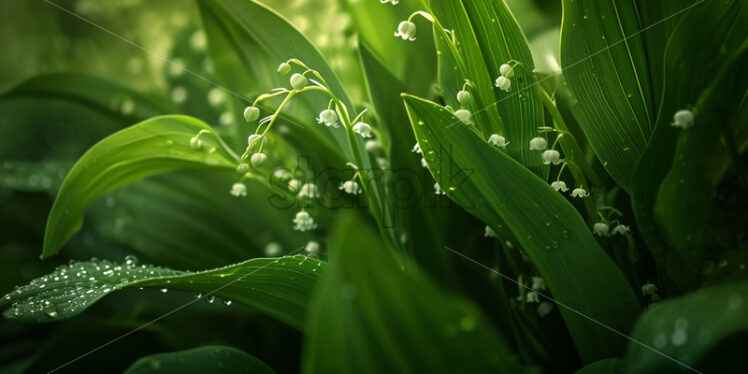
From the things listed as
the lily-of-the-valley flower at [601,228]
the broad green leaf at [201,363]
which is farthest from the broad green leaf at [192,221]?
the lily-of-the-valley flower at [601,228]

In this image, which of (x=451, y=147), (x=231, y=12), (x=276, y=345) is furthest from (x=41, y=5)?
(x=451, y=147)

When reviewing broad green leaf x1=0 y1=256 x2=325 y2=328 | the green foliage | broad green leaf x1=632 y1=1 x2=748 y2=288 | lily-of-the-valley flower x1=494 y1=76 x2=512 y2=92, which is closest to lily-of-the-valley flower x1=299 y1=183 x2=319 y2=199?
the green foliage

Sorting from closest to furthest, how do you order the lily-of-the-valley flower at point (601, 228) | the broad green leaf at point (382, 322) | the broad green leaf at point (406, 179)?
the broad green leaf at point (382, 322)
the lily-of-the-valley flower at point (601, 228)
the broad green leaf at point (406, 179)

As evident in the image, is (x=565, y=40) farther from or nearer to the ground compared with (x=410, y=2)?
nearer to the ground

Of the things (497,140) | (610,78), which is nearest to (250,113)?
(497,140)

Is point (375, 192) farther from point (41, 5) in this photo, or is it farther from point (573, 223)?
point (41, 5)

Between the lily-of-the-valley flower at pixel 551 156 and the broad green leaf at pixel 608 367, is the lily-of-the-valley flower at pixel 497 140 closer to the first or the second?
the lily-of-the-valley flower at pixel 551 156

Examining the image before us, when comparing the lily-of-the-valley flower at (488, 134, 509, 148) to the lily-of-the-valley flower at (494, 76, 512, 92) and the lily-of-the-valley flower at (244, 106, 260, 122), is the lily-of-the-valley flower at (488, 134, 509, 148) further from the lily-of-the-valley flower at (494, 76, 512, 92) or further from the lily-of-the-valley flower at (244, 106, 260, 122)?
the lily-of-the-valley flower at (244, 106, 260, 122)
